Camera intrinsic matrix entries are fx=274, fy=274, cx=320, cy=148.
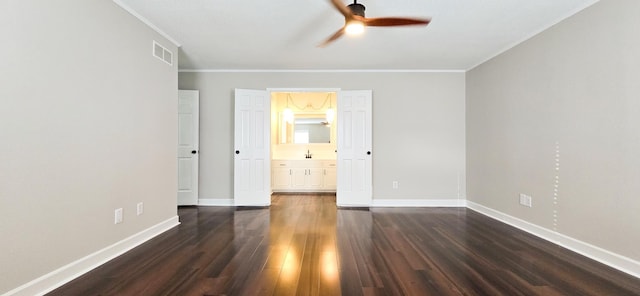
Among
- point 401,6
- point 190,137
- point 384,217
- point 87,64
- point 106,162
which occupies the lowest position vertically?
point 384,217

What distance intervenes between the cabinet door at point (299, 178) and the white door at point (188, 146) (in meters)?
2.06

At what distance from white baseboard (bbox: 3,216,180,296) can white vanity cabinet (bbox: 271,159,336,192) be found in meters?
3.07

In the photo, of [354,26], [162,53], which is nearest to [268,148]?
[162,53]

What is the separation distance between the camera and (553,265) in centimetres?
235

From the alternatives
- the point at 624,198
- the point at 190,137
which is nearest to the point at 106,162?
the point at 190,137

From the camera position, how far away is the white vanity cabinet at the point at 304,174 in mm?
6047

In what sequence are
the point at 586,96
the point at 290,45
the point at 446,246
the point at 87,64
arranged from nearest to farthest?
the point at 87,64
the point at 586,96
the point at 446,246
the point at 290,45

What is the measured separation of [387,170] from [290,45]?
2.63 metres

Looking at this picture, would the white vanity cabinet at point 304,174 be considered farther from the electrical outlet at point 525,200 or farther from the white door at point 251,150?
the electrical outlet at point 525,200

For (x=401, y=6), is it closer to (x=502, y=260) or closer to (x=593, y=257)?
(x=502, y=260)

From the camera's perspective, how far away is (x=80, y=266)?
7.17 ft

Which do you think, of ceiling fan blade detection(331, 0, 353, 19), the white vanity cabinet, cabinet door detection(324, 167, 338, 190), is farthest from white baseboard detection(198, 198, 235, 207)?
ceiling fan blade detection(331, 0, 353, 19)

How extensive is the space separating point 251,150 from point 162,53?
1994 mm

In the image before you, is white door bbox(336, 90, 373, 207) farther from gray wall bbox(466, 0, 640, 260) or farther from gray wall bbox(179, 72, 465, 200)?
gray wall bbox(466, 0, 640, 260)
